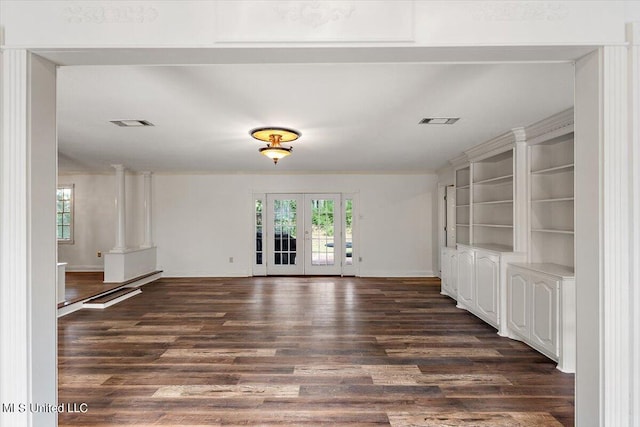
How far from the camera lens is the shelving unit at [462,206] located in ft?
18.2

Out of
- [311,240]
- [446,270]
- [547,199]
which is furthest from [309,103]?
[311,240]

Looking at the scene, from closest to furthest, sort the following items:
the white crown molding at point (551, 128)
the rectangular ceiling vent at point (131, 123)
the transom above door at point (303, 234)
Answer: the white crown molding at point (551, 128), the rectangular ceiling vent at point (131, 123), the transom above door at point (303, 234)

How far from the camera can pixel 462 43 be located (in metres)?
1.39

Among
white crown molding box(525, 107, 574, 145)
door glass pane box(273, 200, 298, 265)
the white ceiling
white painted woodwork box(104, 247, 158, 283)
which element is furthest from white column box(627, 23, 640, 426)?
white painted woodwork box(104, 247, 158, 283)

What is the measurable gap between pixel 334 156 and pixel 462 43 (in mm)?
4019

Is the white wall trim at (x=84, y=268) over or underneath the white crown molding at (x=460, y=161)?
underneath

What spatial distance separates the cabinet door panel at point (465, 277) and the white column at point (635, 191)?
320 cm

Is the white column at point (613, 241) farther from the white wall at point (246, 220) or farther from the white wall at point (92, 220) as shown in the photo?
the white wall at point (92, 220)

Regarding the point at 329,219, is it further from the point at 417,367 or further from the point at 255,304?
the point at 417,367

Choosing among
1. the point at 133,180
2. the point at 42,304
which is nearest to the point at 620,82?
the point at 42,304

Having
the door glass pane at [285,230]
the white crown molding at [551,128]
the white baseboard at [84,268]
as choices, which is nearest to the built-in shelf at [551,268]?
the white crown molding at [551,128]

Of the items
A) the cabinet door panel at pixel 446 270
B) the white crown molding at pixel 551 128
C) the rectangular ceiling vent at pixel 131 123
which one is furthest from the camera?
the cabinet door panel at pixel 446 270

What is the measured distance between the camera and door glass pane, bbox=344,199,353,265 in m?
7.41

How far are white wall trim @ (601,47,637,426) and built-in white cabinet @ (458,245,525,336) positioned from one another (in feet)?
8.26
